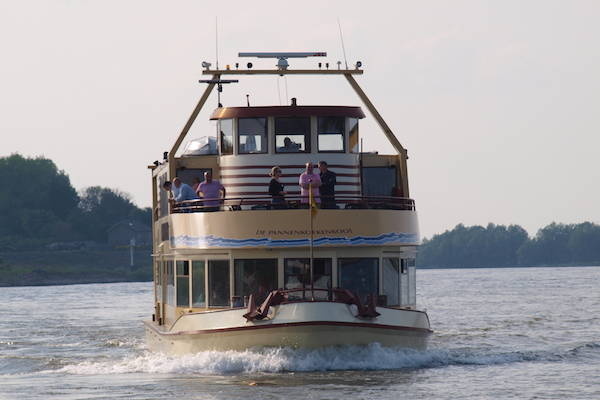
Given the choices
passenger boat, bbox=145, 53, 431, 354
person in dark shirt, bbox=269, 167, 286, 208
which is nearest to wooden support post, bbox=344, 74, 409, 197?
passenger boat, bbox=145, 53, 431, 354

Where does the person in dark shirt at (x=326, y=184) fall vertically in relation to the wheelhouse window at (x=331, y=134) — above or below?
below

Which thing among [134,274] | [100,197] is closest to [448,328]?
[134,274]

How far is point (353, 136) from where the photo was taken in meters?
31.7

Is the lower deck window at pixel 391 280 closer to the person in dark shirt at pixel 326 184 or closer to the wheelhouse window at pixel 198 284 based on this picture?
the person in dark shirt at pixel 326 184

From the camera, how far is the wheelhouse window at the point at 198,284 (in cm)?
3009

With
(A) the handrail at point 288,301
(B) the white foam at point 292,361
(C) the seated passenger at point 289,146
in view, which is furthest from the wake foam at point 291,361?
(C) the seated passenger at point 289,146

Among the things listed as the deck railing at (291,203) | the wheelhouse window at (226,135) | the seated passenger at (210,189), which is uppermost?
the wheelhouse window at (226,135)

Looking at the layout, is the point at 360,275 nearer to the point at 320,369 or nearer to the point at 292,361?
the point at 320,369

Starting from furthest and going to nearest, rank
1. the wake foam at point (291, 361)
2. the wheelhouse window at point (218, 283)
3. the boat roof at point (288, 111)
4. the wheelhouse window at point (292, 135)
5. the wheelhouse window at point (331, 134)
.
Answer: the wheelhouse window at point (331, 134) → the wheelhouse window at point (292, 135) → the boat roof at point (288, 111) → the wheelhouse window at point (218, 283) → the wake foam at point (291, 361)

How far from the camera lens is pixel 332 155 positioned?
31.3 metres

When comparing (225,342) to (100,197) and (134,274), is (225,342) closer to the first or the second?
(134,274)

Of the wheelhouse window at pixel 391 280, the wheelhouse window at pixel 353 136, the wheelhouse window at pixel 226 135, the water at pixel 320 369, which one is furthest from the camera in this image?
the wheelhouse window at pixel 353 136

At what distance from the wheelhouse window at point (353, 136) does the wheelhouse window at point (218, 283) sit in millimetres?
3892

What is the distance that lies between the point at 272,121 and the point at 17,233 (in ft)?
460
